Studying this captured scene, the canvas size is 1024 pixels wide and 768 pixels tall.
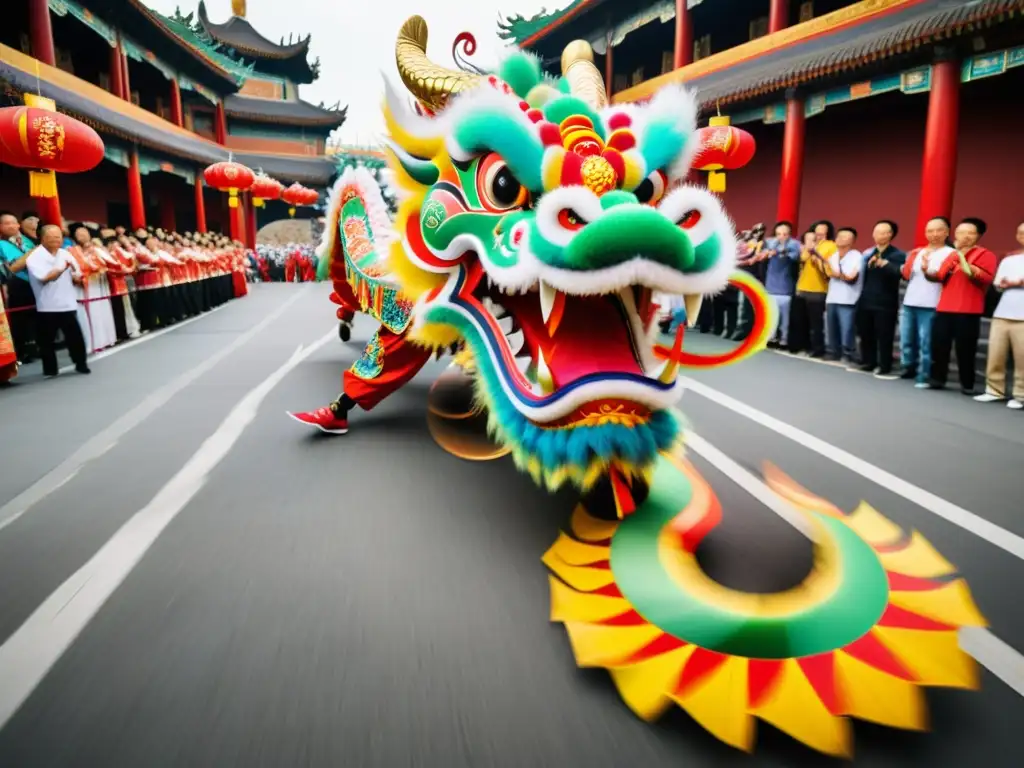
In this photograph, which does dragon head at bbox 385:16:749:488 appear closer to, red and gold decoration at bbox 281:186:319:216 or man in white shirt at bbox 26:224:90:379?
man in white shirt at bbox 26:224:90:379

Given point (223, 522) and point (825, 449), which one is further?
point (825, 449)

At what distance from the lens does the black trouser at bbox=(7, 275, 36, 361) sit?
23.7ft

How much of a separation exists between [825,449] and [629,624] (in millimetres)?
2733

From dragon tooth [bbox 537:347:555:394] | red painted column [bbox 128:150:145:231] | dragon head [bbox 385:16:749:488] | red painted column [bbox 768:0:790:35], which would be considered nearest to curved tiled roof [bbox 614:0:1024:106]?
red painted column [bbox 768:0:790:35]

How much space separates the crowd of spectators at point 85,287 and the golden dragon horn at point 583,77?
5.77 meters

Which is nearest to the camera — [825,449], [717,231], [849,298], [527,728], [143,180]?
[527,728]

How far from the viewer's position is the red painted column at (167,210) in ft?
74.8

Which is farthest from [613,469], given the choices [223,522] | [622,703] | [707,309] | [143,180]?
[143,180]

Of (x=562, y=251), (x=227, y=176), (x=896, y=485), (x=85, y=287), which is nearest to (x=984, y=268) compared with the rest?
(x=896, y=485)

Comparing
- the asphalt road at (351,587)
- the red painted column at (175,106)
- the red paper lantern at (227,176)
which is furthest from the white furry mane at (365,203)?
the red painted column at (175,106)

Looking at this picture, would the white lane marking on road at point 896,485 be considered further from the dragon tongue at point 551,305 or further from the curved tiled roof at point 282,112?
the curved tiled roof at point 282,112

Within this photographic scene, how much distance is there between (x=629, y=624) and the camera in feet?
6.17

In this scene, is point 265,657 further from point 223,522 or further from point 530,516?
point 530,516

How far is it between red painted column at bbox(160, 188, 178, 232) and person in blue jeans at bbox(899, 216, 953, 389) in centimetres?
2302
